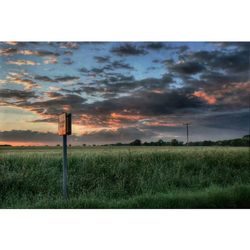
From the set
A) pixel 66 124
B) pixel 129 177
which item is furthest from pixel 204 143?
pixel 66 124

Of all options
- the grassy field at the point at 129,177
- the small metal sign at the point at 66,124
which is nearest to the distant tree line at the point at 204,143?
the grassy field at the point at 129,177

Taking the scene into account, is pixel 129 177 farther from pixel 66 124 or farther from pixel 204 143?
pixel 66 124

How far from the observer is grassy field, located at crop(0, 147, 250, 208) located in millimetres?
7742

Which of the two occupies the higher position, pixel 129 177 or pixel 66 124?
pixel 66 124

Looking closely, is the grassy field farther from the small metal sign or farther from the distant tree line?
the small metal sign

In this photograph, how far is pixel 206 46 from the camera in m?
9.02

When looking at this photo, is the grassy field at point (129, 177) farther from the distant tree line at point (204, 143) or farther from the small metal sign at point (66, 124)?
the small metal sign at point (66, 124)

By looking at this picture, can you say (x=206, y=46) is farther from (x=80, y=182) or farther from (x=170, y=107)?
(x=80, y=182)

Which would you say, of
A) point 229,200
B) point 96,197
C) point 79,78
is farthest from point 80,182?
point 229,200

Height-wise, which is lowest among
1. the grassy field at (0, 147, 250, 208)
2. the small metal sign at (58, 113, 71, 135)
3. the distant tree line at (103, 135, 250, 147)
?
the grassy field at (0, 147, 250, 208)

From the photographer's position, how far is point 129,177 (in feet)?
29.2

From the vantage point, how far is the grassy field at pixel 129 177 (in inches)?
305

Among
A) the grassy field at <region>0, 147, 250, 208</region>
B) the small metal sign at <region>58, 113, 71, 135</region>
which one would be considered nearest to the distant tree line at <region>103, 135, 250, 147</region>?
the grassy field at <region>0, 147, 250, 208</region>

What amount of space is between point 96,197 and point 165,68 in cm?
300
